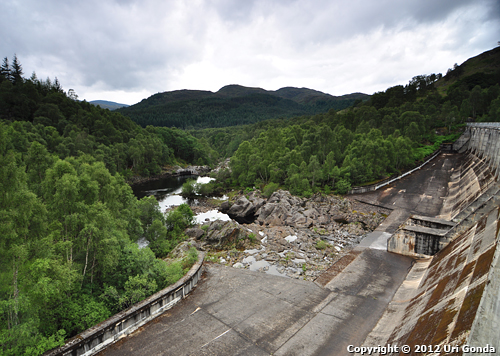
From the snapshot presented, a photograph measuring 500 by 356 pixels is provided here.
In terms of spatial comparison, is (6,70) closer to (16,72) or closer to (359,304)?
(16,72)

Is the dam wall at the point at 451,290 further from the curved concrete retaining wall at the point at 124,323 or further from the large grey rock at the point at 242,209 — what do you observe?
the large grey rock at the point at 242,209

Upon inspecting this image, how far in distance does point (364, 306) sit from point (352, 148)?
40.1 m

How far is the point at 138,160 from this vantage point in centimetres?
7200

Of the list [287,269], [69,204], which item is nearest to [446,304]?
[287,269]

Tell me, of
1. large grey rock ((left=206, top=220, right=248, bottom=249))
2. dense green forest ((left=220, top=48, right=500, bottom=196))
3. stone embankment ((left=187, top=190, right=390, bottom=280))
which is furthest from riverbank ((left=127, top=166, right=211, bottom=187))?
large grey rock ((left=206, top=220, right=248, bottom=249))

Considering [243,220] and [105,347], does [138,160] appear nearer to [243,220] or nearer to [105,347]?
[243,220]

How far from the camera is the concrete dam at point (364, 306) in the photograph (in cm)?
914

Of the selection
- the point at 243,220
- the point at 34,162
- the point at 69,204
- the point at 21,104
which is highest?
the point at 21,104

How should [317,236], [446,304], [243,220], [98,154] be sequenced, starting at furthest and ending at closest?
[98,154]
[243,220]
[317,236]
[446,304]

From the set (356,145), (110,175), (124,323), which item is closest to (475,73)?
(356,145)

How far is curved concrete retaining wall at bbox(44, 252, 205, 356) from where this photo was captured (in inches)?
380

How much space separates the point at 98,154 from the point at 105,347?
54.2m

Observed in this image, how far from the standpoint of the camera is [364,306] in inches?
543

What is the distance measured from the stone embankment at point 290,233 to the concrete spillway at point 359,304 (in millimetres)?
3250
